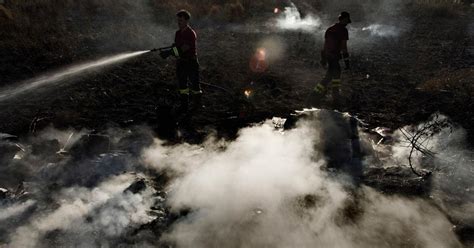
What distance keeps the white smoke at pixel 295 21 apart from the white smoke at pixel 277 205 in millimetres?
9672

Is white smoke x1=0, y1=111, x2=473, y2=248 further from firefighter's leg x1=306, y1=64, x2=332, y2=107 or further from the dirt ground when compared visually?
firefighter's leg x1=306, y1=64, x2=332, y2=107

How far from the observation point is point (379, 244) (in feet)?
14.2

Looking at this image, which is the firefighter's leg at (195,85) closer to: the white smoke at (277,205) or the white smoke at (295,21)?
the white smoke at (277,205)

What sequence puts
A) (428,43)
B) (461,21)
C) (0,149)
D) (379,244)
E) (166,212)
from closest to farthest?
1. (379,244)
2. (166,212)
3. (0,149)
4. (428,43)
5. (461,21)

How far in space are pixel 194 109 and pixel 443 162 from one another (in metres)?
4.59

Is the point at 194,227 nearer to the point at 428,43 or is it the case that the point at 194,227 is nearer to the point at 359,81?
the point at 359,81

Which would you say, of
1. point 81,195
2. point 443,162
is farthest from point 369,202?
→ point 81,195

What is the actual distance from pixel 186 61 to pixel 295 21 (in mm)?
9831

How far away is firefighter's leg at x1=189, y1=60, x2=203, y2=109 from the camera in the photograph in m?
7.72

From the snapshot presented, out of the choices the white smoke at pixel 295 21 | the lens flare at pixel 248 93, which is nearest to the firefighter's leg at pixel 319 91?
the lens flare at pixel 248 93

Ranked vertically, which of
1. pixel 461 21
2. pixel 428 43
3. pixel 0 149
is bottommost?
pixel 0 149

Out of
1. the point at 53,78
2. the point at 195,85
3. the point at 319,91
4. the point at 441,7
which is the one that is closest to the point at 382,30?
the point at 441,7

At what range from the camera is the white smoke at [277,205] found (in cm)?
438

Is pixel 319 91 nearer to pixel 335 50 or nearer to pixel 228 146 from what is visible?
pixel 335 50
